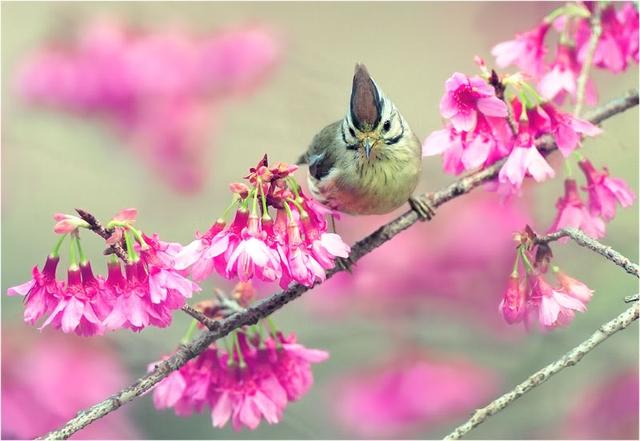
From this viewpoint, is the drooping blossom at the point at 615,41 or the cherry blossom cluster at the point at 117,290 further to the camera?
the drooping blossom at the point at 615,41

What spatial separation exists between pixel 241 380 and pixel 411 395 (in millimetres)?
925

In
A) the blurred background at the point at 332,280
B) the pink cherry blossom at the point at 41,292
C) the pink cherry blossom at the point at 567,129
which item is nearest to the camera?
the pink cherry blossom at the point at 41,292

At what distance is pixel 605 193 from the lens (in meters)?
1.47

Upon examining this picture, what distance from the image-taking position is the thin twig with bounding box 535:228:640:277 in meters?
1.09

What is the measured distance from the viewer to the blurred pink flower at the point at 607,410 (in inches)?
90.4

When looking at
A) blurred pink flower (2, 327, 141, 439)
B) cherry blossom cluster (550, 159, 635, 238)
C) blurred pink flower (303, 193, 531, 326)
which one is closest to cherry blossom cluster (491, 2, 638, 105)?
cherry blossom cluster (550, 159, 635, 238)

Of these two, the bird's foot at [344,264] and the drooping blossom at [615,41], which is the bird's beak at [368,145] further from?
the drooping blossom at [615,41]

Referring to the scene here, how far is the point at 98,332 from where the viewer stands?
118 cm

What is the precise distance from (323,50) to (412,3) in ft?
1.48

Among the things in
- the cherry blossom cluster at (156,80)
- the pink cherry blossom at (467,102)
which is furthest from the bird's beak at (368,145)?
the cherry blossom cluster at (156,80)

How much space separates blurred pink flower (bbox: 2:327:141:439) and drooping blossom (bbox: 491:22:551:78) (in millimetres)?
1175

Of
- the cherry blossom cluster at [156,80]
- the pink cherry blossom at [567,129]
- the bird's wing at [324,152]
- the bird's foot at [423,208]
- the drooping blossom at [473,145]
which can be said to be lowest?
the pink cherry blossom at [567,129]

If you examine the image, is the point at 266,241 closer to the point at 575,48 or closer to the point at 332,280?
the point at 575,48

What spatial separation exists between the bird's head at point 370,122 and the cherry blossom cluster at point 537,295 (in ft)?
1.44
